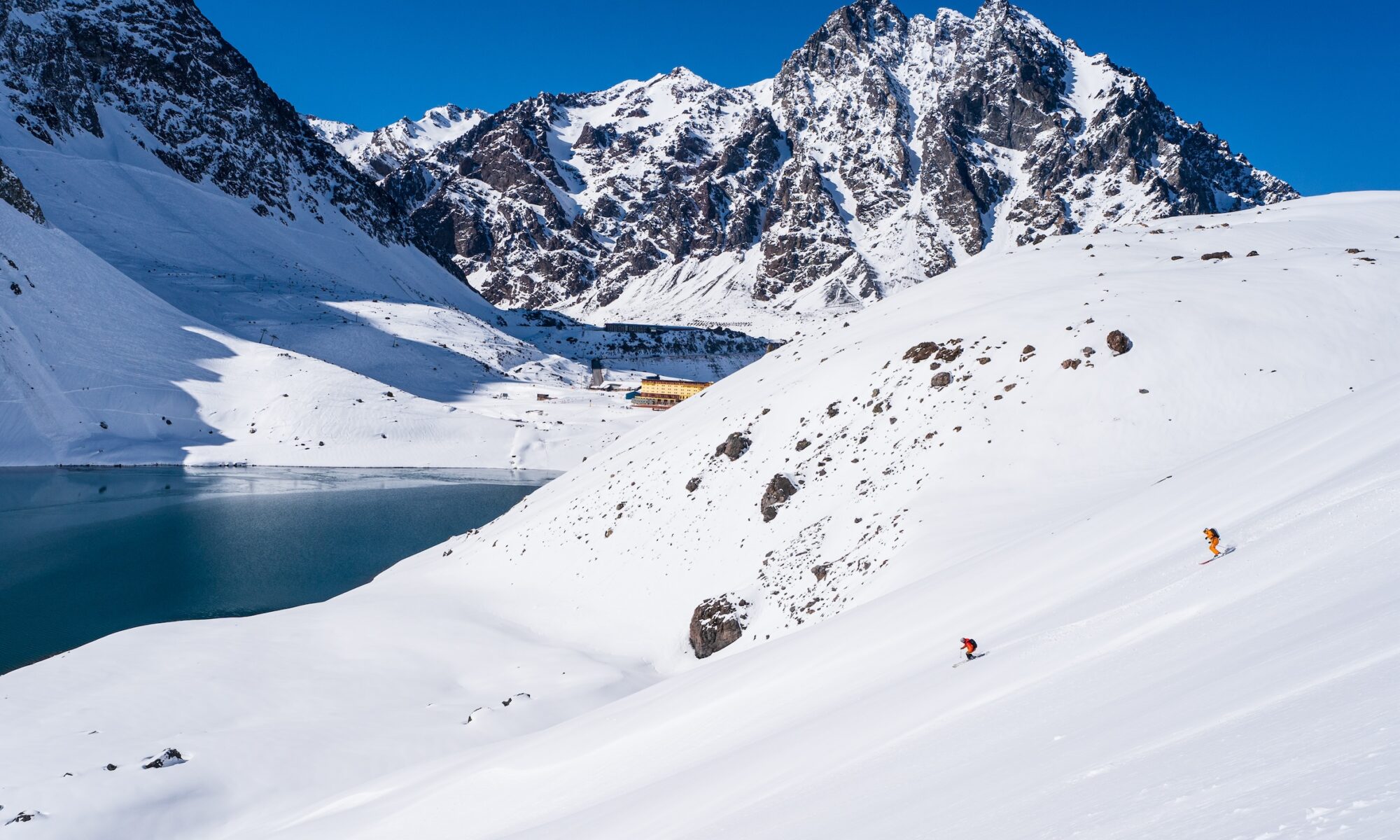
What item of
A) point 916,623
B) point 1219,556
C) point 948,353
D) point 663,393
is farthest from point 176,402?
point 1219,556

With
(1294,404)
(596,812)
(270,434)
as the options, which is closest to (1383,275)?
(1294,404)

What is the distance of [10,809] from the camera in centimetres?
1472

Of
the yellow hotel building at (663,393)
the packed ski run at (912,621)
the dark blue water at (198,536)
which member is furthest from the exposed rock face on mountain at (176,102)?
the packed ski run at (912,621)

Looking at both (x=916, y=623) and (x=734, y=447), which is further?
(x=734, y=447)

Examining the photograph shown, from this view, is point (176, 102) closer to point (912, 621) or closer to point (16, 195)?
point (16, 195)

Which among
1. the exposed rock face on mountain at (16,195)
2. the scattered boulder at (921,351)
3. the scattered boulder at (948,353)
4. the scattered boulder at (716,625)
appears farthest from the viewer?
the exposed rock face on mountain at (16,195)

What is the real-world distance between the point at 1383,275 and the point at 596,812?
92.9 ft

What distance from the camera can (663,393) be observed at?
100 m

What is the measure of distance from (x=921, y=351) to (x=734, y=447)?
706cm

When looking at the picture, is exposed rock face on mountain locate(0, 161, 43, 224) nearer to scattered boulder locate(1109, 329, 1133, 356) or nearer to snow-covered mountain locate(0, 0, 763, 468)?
snow-covered mountain locate(0, 0, 763, 468)

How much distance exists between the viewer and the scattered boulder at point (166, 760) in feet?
53.0

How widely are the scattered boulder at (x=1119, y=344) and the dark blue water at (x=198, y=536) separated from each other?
3025cm

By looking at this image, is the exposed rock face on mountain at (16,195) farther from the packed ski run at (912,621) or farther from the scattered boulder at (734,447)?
the scattered boulder at (734,447)

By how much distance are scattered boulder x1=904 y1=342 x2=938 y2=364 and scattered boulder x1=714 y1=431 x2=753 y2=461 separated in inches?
241
